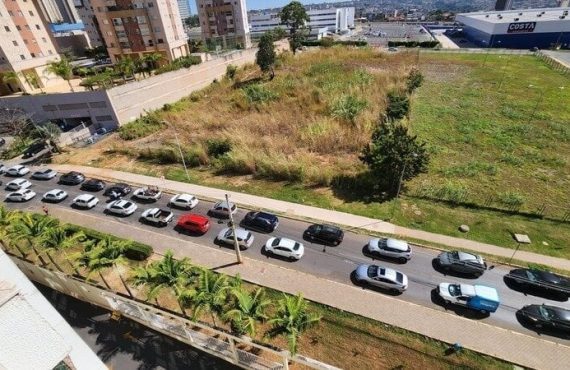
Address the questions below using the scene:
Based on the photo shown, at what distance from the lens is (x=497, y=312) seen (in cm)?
1861

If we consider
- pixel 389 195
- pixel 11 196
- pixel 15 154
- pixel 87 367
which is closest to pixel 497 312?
pixel 389 195

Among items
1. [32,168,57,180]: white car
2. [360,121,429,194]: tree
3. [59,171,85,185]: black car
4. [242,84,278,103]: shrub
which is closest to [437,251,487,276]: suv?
[360,121,429,194]: tree

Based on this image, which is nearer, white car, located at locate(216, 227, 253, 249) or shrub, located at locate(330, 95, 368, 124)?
white car, located at locate(216, 227, 253, 249)

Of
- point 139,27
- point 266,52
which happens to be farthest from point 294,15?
point 139,27

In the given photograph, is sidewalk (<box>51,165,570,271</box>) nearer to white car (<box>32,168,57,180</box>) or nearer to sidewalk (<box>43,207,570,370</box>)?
white car (<box>32,168,57,180</box>)

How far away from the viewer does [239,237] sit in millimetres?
24219

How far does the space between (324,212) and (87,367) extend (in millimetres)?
20674

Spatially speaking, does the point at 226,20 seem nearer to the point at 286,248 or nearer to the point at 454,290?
the point at 286,248

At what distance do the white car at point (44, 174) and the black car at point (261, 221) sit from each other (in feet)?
92.0

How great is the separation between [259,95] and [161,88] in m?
18.5

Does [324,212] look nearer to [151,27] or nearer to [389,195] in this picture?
[389,195]

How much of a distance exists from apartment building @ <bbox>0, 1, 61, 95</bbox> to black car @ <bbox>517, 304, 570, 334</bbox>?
74263 mm

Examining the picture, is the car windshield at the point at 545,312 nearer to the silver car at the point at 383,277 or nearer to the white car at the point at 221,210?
the silver car at the point at 383,277

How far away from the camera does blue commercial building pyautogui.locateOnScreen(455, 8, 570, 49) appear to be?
82.9 m
